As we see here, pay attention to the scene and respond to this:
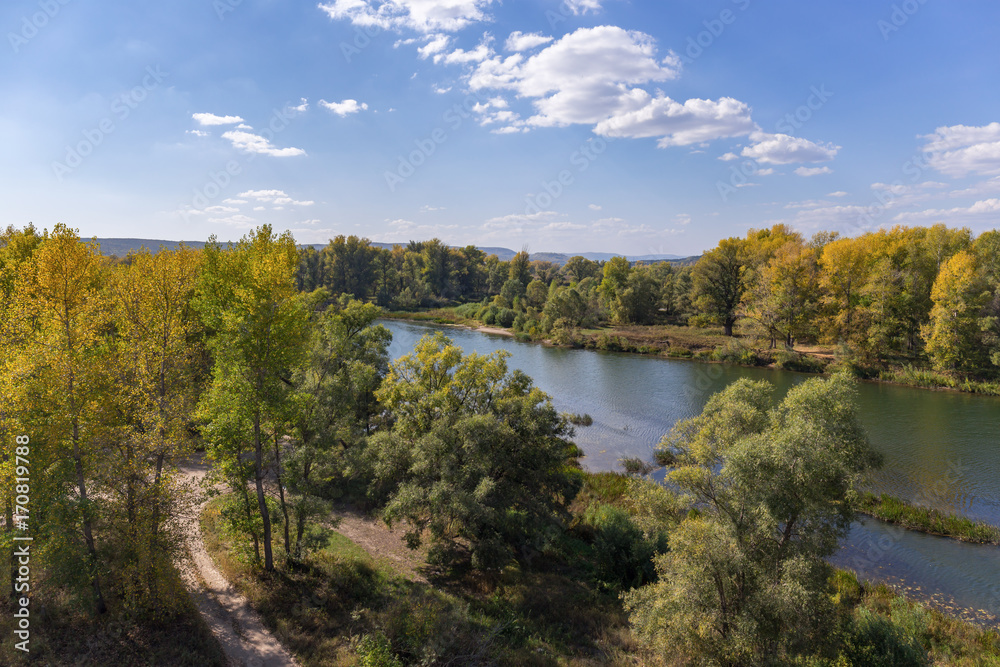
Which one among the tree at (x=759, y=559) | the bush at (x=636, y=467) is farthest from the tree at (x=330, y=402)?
the bush at (x=636, y=467)

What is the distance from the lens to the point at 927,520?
1984 cm

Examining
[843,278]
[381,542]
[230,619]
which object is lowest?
[381,542]

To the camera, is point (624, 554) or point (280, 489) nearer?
point (280, 489)

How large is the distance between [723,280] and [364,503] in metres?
56.9

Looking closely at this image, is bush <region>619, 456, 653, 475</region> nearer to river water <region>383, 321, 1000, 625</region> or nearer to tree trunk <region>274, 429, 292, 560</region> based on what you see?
river water <region>383, 321, 1000, 625</region>

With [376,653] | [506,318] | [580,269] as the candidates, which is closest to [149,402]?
[376,653]

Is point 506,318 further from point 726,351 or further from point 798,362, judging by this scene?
point 798,362

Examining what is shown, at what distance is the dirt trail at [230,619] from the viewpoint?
11.3m

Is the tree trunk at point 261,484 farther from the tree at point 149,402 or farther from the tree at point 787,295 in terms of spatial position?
the tree at point 787,295

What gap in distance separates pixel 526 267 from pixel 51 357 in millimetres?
100946

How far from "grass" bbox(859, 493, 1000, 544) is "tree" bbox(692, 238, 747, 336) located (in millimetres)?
42177

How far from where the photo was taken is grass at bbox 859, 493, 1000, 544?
18.8 m

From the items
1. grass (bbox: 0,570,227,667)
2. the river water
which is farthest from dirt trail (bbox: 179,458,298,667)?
the river water

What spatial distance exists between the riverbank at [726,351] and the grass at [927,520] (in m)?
25.4
